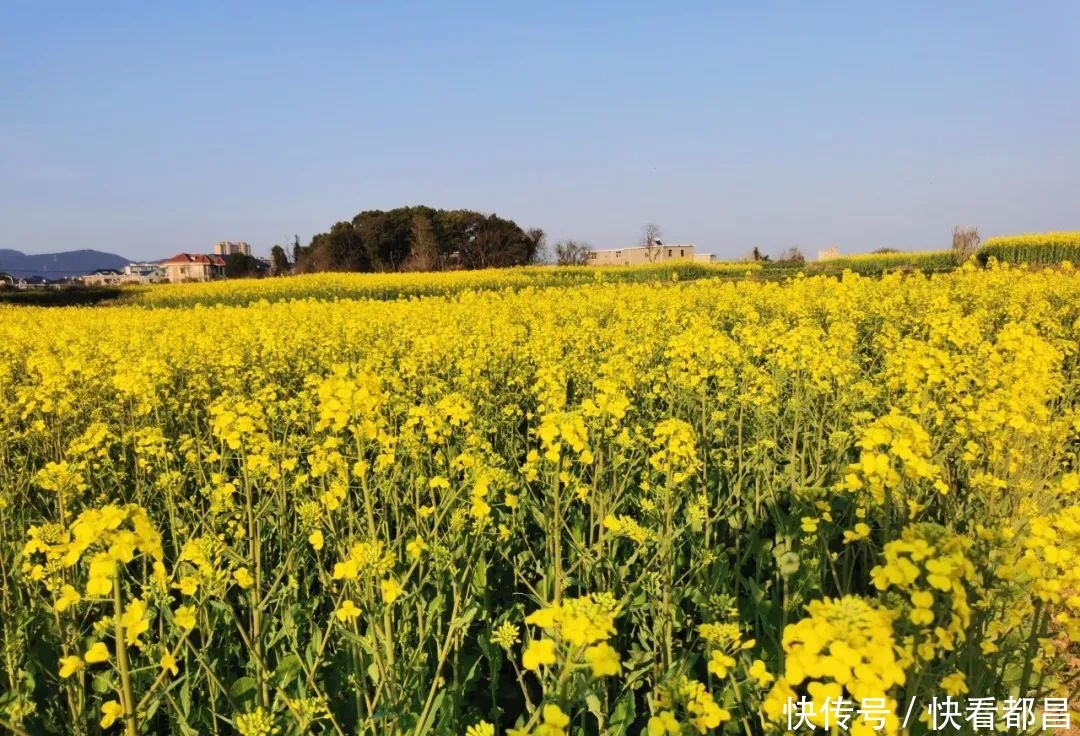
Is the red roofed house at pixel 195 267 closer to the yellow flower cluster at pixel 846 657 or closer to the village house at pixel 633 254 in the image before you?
the village house at pixel 633 254

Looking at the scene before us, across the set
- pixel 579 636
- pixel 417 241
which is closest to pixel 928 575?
pixel 579 636

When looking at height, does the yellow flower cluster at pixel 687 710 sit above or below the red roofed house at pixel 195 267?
below

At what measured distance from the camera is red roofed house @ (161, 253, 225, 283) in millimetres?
98731

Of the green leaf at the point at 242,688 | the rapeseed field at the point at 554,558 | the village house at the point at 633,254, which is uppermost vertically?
the village house at the point at 633,254

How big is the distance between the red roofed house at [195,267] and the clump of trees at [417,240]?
4125 cm

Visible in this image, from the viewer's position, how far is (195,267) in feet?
332

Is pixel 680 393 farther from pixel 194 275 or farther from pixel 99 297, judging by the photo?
pixel 194 275

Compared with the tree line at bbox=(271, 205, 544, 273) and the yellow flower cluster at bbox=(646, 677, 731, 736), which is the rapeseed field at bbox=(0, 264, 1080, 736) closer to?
the yellow flower cluster at bbox=(646, 677, 731, 736)

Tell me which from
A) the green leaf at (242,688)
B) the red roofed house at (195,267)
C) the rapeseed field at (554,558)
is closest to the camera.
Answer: the rapeseed field at (554,558)

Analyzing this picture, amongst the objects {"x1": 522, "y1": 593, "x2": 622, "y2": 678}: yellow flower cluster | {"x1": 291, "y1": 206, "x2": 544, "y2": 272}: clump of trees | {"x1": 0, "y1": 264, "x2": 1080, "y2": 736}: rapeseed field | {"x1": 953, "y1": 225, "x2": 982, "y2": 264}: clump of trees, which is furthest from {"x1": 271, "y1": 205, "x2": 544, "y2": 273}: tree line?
{"x1": 522, "y1": 593, "x2": 622, "y2": 678}: yellow flower cluster

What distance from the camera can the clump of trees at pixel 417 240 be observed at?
60.8 metres

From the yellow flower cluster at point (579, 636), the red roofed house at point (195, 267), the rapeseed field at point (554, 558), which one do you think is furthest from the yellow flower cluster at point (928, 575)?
the red roofed house at point (195, 267)

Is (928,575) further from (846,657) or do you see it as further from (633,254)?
(633,254)

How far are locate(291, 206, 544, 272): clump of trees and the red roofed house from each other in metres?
41.2
